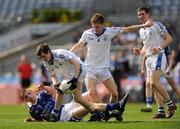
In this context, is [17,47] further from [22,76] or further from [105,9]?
[22,76]

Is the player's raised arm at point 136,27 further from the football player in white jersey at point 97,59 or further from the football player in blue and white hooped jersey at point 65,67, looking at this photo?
the football player in blue and white hooped jersey at point 65,67

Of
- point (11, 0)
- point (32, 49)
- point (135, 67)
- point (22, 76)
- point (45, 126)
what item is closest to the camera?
point (45, 126)

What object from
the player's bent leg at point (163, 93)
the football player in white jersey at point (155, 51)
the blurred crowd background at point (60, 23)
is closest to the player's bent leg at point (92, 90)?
the football player in white jersey at point (155, 51)

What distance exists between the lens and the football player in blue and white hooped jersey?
15345 millimetres

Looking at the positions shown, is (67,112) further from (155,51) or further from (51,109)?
(155,51)

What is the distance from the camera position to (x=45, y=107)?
52.4 feet

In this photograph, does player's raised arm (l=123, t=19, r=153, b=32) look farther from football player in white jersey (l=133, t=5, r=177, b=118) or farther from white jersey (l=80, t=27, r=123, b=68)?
white jersey (l=80, t=27, r=123, b=68)

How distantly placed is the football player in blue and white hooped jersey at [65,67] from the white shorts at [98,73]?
6.06 feet

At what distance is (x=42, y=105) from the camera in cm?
1594

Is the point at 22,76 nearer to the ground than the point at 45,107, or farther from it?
nearer to the ground

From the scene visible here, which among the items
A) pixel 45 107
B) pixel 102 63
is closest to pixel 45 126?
pixel 45 107

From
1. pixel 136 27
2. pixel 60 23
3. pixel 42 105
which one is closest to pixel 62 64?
pixel 42 105

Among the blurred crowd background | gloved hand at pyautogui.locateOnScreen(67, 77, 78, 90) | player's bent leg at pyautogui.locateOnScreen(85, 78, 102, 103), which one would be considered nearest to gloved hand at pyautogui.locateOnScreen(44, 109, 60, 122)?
gloved hand at pyautogui.locateOnScreen(67, 77, 78, 90)

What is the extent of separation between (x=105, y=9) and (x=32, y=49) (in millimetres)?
4376
